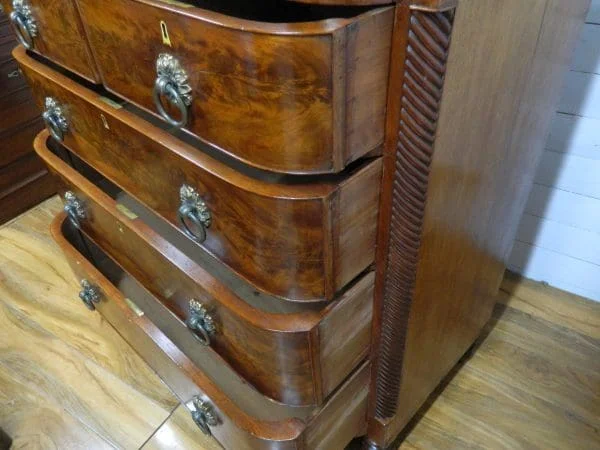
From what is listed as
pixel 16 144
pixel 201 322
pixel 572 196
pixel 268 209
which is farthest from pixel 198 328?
pixel 16 144

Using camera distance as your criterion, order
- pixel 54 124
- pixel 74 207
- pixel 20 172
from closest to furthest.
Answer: pixel 54 124 → pixel 74 207 → pixel 20 172

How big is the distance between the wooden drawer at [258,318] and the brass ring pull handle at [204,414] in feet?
0.42

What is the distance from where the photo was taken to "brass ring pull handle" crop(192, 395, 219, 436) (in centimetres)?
78

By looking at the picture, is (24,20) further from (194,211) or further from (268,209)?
(268,209)

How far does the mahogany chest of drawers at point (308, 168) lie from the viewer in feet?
1.40

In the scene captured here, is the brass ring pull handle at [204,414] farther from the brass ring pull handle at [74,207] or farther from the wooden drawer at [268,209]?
the brass ring pull handle at [74,207]

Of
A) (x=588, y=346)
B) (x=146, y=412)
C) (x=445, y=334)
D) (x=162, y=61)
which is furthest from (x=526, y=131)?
(x=146, y=412)

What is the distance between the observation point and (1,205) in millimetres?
1509

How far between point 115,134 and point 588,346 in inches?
42.9

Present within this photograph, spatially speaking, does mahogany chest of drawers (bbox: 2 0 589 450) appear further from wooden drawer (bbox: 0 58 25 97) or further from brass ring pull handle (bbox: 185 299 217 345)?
wooden drawer (bbox: 0 58 25 97)

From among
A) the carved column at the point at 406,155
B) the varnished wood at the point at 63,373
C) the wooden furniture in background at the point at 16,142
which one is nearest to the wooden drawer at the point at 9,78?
the wooden furniture in background at the point at 16,142

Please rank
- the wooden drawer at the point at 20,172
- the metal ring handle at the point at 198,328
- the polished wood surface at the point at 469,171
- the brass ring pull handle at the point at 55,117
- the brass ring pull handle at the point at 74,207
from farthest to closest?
the wooden drawer at the point at 20,172 → the brass ring pull handle at the point at 74,207 → the brass ring pull handle at the point at 55,117 → the metal ring handle at the point at 198,328 → the polished wood surface at the point at 469,171

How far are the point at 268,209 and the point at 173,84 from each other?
167 mm

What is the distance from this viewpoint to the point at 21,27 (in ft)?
Result: 2.50
